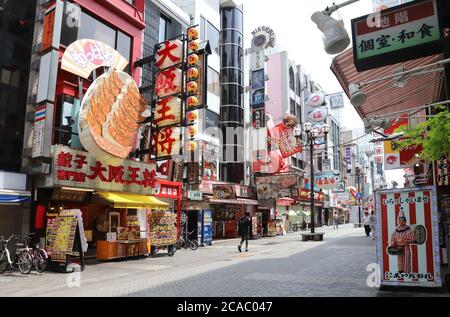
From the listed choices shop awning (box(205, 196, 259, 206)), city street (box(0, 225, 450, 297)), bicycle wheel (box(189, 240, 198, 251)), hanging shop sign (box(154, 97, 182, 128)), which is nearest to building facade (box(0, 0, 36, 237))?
city street (box(0, 225, 450, 297))

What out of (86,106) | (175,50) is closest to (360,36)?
(86,106)

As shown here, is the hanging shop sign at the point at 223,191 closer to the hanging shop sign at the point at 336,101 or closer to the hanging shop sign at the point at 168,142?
the hanging shop sign at the point at 168,142

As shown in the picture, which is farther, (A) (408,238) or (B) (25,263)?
(B) (25,263)

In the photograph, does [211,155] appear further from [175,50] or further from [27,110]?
[27,110]

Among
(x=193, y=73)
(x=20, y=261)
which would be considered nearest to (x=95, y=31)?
(x=193, y=73)

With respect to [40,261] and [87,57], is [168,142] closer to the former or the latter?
[87,57]

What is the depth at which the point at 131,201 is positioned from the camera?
17.0m

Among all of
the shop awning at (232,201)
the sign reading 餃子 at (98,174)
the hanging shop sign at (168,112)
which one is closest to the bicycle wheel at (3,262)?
the sign reading 餃子 at (98,174)

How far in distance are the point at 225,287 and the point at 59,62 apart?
11687mm

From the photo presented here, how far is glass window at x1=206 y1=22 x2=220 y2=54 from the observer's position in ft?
107

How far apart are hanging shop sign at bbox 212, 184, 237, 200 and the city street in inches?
534

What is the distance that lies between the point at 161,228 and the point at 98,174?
4.02m

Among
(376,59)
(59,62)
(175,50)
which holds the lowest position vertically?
(376,59)

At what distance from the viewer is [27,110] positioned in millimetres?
15633
